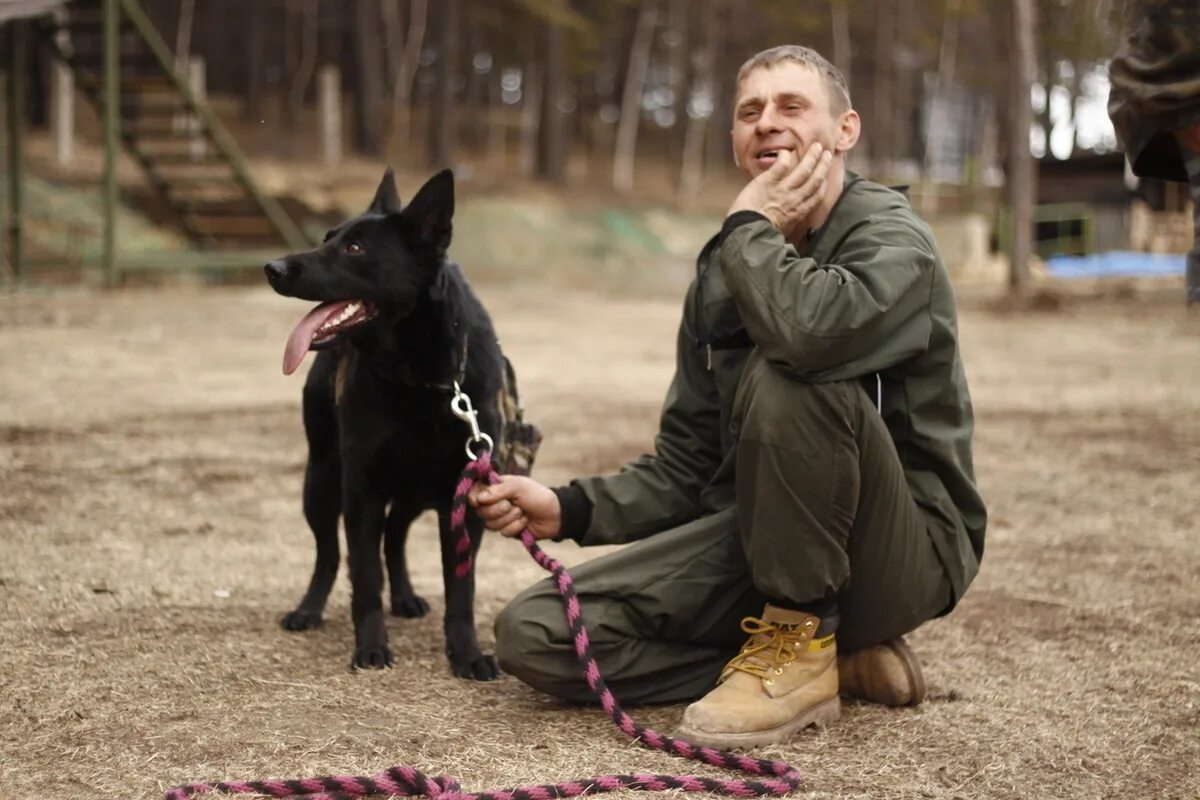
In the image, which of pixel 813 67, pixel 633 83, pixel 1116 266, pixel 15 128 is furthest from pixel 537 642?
pixel 633 83

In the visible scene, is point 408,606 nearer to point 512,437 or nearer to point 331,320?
point 512,437

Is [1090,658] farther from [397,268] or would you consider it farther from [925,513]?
[397,268]

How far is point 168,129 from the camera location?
15586 millimetres

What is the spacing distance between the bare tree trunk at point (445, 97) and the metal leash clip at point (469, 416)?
73.0 ft

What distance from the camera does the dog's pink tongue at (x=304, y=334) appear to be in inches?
124

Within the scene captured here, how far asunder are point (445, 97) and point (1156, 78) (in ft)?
78.6

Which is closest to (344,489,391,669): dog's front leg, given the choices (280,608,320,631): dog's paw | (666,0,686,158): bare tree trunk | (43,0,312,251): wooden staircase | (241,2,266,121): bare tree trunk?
(280,608,320,631): dog's paw

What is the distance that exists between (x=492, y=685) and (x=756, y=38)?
3802cm

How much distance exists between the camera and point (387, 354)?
3451 mm

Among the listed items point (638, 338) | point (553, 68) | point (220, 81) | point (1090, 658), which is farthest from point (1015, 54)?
point (220, 81)

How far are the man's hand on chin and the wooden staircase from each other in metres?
12.4

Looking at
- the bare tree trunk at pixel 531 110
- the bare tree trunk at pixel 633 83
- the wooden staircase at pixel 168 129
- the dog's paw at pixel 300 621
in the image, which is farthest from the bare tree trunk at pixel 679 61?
the dog's paw at pixel 300 621

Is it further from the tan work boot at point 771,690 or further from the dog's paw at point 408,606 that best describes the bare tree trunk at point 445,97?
the tan work boot at point 771,690

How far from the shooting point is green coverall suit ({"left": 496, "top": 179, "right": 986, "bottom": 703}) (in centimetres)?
281
